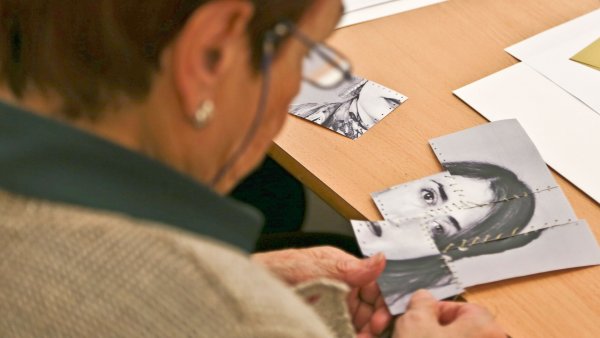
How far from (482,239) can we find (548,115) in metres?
0.27

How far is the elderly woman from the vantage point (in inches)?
19.5

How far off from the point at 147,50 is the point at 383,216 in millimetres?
489

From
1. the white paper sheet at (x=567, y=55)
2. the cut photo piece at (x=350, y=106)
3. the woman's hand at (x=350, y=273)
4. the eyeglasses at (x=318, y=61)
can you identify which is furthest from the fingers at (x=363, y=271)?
the white paper sheet at (x=567, y=55)

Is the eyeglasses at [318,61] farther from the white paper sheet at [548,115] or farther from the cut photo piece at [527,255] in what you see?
the white paper sheet at [548,115]

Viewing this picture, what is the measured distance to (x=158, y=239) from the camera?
497 mm

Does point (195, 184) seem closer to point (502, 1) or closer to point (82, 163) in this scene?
point (82, 163)

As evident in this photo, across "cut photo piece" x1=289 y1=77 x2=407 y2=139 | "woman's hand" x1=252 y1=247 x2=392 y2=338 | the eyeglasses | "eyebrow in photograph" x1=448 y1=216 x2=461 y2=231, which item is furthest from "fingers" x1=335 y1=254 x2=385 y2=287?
the eyeglasses

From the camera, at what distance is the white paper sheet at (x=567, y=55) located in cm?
111

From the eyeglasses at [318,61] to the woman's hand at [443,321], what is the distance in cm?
33

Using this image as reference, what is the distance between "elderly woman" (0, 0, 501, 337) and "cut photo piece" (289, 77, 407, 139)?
478 millimetres

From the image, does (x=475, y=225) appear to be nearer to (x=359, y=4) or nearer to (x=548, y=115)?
(x=548, y=115)

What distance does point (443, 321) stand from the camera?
33.5 inches

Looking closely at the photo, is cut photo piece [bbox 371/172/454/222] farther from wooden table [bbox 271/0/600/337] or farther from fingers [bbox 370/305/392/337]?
fingers [bbox 370/305/392/337]

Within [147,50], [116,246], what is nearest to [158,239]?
[116,246]
